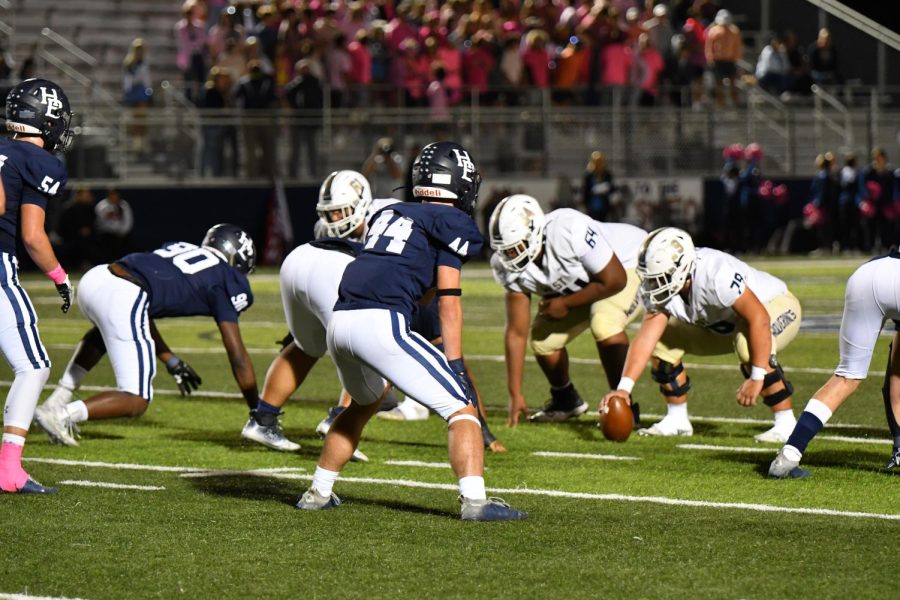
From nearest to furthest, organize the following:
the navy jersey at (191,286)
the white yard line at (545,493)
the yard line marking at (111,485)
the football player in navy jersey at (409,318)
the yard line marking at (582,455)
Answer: the football player in navy jersey at (409,318) < the white yard line at (545,493) < the yard line marking at (111,485) < the yard line marking at (582,455) < the navy jersey at (191,286)

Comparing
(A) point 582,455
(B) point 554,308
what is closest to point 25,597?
(A) point 582,455

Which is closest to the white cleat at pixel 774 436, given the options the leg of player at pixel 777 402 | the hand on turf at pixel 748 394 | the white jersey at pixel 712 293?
the leg of player at pixel 777 402

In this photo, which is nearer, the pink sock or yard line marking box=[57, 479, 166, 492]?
the pink sock

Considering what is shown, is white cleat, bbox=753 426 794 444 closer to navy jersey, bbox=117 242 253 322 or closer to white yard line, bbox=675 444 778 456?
white yard line, bbox=675 444 778 456

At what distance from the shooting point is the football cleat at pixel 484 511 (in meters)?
5.91

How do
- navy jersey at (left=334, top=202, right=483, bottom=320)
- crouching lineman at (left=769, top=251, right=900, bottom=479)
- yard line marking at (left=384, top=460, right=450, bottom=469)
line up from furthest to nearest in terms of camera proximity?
yard line marking at (left=384, top=460, right=450, bottom=469) → crouching lineman at (left=769, top=251, right=900, bottom=479) → navy jersey at (left=334, top=202, right=483, bottom=320)

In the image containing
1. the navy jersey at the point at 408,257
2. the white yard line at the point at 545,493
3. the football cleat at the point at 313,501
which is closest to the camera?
the navy jersey at the point at 408,257

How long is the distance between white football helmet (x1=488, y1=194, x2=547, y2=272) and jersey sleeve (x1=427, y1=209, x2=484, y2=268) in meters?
2.32

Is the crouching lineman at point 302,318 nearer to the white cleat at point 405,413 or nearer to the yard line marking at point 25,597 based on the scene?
the white cleat at point 405,413

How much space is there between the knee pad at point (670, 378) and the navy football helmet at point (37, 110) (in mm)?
3646

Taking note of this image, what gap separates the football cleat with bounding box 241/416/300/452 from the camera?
7.97 meters

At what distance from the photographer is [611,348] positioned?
9.12 meters

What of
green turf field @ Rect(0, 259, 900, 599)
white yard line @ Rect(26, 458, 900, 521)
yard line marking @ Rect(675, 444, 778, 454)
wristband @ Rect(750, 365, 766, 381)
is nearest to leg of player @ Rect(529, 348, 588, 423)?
green turf field @ Rect(0, 259, 900, 599)

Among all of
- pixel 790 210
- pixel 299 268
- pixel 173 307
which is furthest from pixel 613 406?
pixel 790 210
